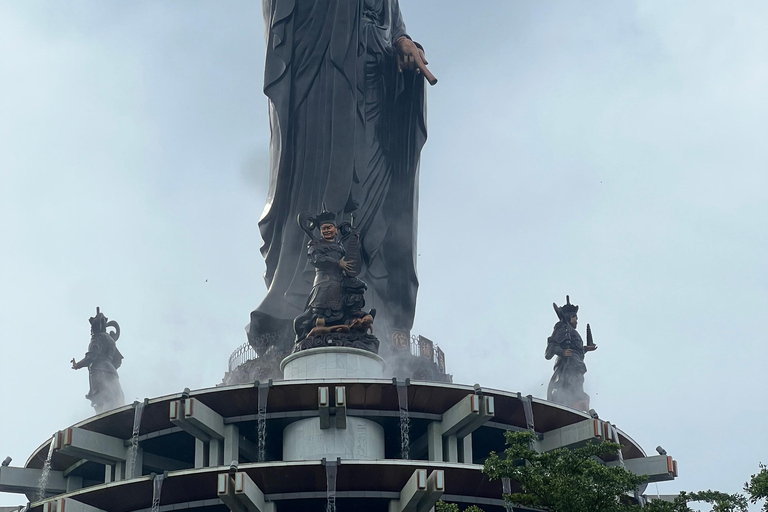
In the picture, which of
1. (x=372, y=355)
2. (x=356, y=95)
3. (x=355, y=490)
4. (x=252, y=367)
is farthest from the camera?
(x=356, y=95)

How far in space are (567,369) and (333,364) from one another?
30.6 ft

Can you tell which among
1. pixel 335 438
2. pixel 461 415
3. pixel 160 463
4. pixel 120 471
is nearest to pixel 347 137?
pixel 160 463

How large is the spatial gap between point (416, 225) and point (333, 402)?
51.0ft

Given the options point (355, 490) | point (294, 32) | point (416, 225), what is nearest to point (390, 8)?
point (294, 32)

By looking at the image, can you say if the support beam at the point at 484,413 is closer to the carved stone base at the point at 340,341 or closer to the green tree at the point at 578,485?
the carved stone base at the point at 340,341

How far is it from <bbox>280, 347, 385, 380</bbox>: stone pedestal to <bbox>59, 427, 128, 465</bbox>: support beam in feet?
17.5

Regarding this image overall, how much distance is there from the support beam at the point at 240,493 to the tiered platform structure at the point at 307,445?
0.14 ft

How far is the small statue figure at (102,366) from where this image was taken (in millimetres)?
45094

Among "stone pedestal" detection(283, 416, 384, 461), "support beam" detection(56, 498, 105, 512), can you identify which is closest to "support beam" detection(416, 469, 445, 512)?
"stone pedestal" detection(283, 416, 384, 461)

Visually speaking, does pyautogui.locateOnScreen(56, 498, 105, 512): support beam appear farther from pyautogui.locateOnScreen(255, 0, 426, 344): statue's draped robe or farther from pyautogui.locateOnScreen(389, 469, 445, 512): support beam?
pyautogui.locateOnScreen(255, 0, 426, 344): statue's draped robe

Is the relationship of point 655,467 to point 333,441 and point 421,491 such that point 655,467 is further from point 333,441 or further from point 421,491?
point 333,441

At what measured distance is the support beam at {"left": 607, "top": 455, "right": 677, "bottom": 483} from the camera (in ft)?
123

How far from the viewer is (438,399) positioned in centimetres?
3650

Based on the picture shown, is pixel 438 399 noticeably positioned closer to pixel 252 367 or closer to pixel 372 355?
pixel 372 355
